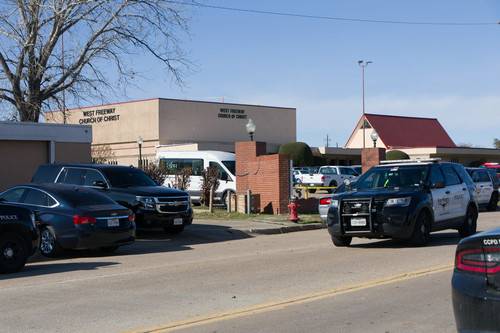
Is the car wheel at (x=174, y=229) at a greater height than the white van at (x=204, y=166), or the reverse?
the white van at (x=204, y=166)

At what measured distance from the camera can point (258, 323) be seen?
7.90m

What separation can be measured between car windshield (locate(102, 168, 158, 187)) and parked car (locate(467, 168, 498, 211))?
1534 centimetres

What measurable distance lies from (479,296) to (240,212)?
66.8ft

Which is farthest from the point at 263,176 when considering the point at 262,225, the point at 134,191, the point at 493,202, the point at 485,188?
the point at 493,202

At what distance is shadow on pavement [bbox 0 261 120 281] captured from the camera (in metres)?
12.8

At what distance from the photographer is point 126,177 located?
19.7m

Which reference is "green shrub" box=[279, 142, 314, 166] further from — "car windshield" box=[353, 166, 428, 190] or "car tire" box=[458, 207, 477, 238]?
"car windshield" box=[353, 166, 428, 190]

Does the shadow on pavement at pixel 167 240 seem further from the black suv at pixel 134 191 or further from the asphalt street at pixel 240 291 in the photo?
the black suv at pixel 134 191

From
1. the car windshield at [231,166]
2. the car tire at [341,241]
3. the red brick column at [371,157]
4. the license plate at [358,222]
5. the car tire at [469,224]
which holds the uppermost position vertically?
the red brick column at [371,157]

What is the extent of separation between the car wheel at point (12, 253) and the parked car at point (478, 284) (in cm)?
922

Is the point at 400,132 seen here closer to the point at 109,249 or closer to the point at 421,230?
the point at 421,230

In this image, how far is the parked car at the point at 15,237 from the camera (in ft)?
41.9

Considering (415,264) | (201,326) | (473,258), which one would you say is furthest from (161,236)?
(473,258)

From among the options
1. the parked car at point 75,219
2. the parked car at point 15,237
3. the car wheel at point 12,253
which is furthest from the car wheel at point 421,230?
the car wheel at point 12,253
